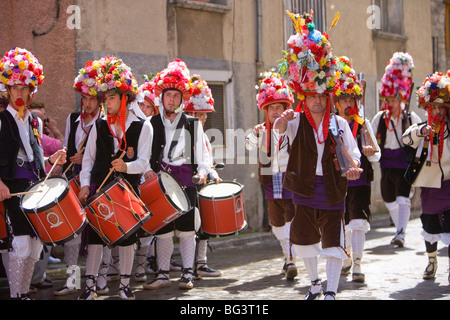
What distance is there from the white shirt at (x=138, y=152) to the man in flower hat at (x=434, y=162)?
3.08 metres

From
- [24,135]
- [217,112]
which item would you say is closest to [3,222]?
[24,135]

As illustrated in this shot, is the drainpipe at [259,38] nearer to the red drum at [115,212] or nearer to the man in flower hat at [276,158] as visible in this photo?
the man in flower hat at [276,158]

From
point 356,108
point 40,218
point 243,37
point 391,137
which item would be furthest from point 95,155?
point 243,37

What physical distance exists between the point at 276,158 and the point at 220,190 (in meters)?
0.78

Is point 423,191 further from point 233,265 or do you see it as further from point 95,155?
point 95,155

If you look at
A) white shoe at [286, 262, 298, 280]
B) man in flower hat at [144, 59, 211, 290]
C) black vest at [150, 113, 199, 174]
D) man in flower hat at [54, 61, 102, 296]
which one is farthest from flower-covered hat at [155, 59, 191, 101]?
white shoe at [286, 262, 298, 280]

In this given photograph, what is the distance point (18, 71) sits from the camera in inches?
295

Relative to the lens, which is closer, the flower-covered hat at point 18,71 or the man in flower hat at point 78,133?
the flower-covered hat at point 18,71

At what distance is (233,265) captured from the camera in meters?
10.7

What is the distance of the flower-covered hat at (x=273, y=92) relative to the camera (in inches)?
365

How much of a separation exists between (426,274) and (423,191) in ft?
3.09

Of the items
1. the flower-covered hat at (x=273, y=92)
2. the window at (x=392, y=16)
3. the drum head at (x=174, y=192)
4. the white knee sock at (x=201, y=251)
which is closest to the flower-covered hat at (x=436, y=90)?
the flower-covered hat at (x=273, y=92)

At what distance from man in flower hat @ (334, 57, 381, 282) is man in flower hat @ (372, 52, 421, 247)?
3.07 meters

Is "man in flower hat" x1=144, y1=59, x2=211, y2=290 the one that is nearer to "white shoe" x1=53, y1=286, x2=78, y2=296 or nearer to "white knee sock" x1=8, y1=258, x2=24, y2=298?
"white shoe" x1=53, y1=286, x2=78, y2=296
